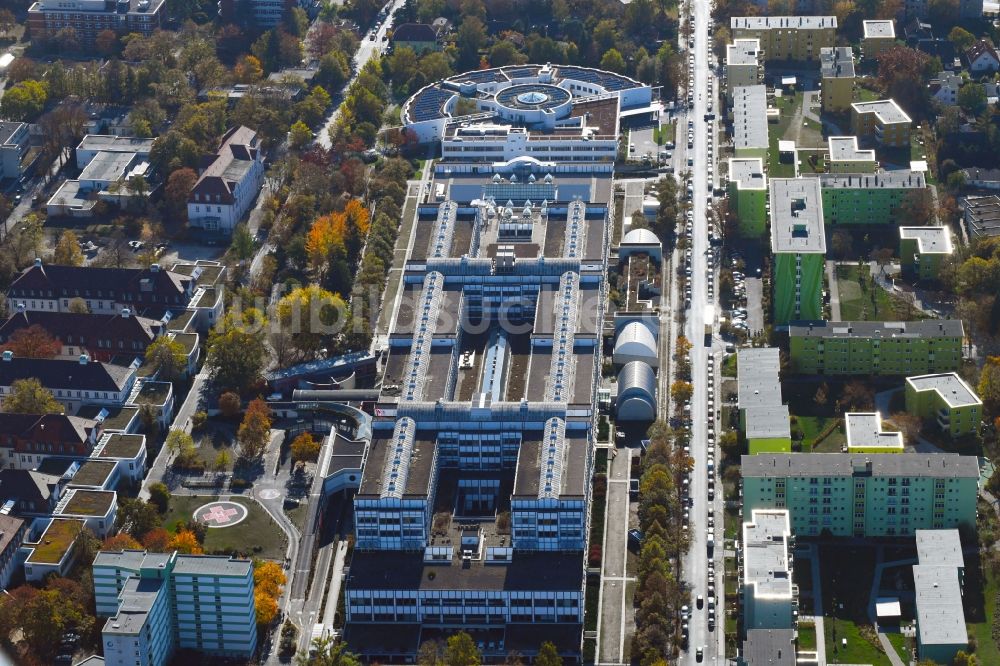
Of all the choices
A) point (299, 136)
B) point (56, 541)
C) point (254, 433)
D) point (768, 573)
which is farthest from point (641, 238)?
point (56, 541)

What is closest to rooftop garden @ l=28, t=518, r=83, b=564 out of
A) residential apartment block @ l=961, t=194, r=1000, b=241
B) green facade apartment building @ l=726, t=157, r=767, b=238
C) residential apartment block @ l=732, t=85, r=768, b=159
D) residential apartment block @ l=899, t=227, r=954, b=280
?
green facade apartment building @ l=726, t=157, r=767, b=238

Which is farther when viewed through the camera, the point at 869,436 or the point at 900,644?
the point at 869,436

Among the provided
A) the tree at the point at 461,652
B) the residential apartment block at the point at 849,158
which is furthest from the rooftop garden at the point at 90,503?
the residential apartment block at the point at 849,158

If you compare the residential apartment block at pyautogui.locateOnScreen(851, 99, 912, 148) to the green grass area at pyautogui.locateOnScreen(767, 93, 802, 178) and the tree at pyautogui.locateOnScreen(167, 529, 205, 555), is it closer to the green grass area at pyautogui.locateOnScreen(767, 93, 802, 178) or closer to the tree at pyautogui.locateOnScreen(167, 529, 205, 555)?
the green grass area at pyautogui.locateOnScreen(767, 93, 802, 178)

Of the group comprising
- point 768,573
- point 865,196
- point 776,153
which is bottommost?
point 768,573

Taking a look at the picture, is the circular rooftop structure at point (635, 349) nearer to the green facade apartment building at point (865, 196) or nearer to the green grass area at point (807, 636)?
the green facade apartment building at point (865, 196)

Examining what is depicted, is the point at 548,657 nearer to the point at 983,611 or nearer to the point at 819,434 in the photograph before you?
the point at 983,611

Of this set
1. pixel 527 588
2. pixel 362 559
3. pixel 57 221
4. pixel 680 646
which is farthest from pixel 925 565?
pixel 57 221

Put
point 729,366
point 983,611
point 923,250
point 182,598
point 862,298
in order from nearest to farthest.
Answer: point 182,598 < point 983,611 < point 729,366 < point 862,298 < point 923,250
